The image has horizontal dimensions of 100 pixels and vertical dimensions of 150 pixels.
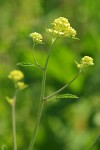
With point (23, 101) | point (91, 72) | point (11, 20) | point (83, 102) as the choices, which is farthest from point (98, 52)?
point (11, 20)

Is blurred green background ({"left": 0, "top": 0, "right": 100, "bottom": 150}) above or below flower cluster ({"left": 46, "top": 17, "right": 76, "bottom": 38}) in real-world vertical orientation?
above

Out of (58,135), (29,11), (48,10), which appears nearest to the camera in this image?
(58,135)

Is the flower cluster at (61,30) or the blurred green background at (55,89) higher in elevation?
the blurred green background at (55,89)

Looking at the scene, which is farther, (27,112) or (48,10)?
(48,10)

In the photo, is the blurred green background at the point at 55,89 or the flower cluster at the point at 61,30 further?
the blurred green background at the point at 55,89

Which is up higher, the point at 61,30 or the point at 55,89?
the point at 55,89

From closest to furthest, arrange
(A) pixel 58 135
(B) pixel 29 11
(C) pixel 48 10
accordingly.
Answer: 1. (A) pixel 58 135
2. (C) pixel 48 10
3. (B) pixel 29 11

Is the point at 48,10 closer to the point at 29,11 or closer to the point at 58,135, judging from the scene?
the point at 29,11

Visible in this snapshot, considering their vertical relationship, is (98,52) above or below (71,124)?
above

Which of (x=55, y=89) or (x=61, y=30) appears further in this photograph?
(x=55, y=89)

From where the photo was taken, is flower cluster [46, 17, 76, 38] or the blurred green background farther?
the blurred green background

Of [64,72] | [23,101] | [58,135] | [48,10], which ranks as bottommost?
[58,135]
